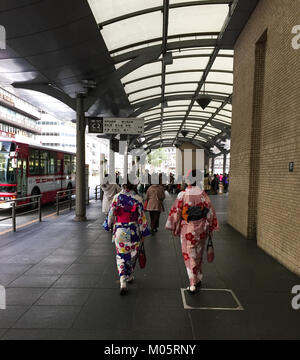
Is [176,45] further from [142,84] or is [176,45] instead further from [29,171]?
[29,171]

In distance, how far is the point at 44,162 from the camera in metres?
14.3

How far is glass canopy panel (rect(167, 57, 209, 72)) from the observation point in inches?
424

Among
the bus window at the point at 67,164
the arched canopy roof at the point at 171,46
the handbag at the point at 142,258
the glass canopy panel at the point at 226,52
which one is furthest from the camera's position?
the bus window at the point at 67,164

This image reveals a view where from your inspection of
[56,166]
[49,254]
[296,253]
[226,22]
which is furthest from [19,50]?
[56,166]

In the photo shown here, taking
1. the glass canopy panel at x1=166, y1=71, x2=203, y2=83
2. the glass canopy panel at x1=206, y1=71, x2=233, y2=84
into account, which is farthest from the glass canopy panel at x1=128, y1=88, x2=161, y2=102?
the glass canopy panel at x1=206, y1=71, x2=233, y2=84

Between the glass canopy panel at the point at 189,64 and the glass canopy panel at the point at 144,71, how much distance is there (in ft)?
1.61

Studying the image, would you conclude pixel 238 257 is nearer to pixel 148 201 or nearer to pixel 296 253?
pixel 296 253

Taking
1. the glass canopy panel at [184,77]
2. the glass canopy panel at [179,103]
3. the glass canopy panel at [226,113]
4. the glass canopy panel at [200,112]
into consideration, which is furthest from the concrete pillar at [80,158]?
the glass canopy panel at [226,113]

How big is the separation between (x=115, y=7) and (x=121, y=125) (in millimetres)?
4487

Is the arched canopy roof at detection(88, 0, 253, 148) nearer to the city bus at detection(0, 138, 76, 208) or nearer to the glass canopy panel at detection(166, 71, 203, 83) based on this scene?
the glass canopy panel at detection(166, 71, 203, 83)

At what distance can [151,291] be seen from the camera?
13.4ft

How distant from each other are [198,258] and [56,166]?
13.1 meters

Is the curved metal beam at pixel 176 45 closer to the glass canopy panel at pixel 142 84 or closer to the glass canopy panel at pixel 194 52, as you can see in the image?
the glass canopy panel at pixel 194 52

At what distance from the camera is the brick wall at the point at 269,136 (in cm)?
496
